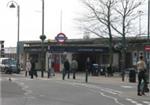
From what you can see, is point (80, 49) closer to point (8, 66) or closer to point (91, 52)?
point (91, 52)

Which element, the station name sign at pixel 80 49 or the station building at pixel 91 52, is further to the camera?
the station building at pixel 91 52

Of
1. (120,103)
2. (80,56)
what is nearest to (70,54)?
(80,56)

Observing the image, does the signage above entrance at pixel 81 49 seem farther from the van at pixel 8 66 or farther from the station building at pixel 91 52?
the van at pixel 8 66

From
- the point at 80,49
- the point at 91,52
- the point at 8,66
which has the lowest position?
the point at 8,66

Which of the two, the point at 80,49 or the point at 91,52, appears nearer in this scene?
the point at 80,49

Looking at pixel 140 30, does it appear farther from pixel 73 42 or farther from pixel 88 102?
pixel 88 102

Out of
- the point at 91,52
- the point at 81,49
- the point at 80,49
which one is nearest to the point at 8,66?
the point at 80,49

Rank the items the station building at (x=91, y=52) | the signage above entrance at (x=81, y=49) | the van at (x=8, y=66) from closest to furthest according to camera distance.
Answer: the van at (x=8, y=66) < the signage above entrance at (x=81, y=49) < the station building at (x=91, y=52)

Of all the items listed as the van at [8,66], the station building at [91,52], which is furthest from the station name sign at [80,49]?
the van at [8,66]

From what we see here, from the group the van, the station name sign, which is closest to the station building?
the station name sign

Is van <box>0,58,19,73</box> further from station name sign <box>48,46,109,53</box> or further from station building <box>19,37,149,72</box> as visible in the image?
station name sign <box>48,46,109,53</box>

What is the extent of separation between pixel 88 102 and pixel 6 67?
146 feet

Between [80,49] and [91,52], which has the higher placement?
[80,49]

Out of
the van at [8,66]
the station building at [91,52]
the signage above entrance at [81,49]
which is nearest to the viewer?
the van at [8,66]
